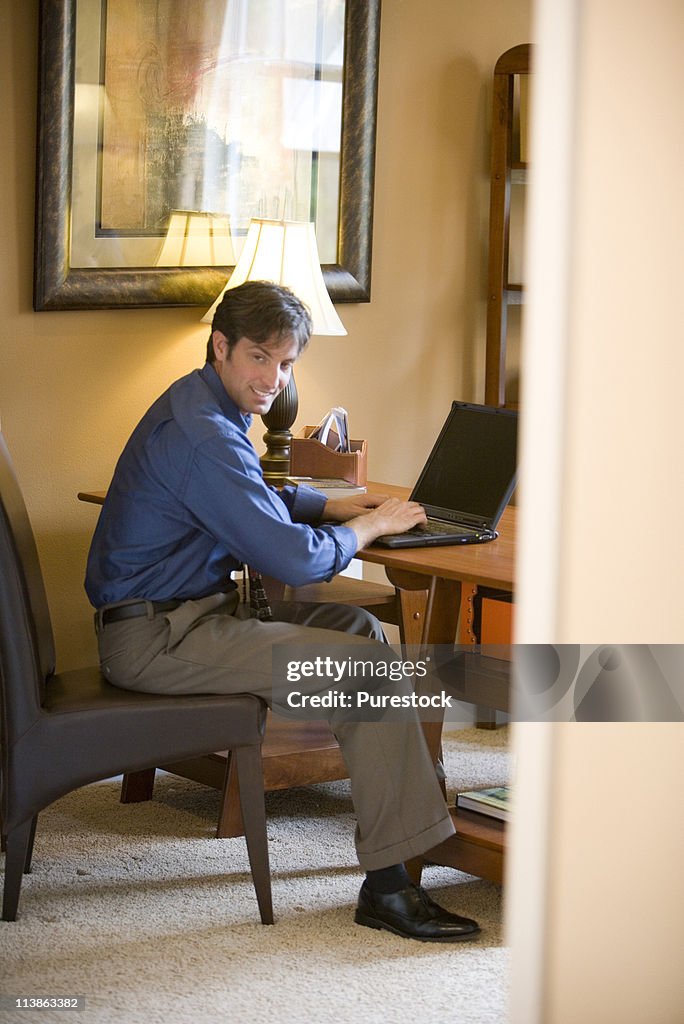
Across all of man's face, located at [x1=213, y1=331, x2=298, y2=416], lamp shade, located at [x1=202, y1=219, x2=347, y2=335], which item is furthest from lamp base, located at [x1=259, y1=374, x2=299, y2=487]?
man's face, located at [x1=213, y1=331, x2=298, y2=416]

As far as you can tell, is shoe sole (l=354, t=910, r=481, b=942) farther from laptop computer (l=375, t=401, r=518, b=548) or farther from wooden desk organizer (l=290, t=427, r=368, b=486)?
wooden desk organizer (l=290, t=427, r=368, b=486)

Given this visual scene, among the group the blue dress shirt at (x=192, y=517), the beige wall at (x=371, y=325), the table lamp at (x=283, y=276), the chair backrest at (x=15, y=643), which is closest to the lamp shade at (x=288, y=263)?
the table lamp at (x=283, y=276)

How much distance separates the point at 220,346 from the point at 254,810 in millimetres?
841

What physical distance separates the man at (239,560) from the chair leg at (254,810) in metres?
0.12

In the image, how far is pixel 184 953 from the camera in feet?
7.19

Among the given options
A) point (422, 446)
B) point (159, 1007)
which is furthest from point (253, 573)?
point (422, 446)

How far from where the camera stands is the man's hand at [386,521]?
238cm

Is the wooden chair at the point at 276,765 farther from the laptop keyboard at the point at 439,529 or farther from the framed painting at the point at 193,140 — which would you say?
the framed painting at the point at 193,140

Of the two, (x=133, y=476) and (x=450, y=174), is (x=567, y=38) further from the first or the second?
(x=450, y=174)

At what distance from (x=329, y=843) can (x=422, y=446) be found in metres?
1.33

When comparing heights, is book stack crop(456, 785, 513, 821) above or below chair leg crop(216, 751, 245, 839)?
above

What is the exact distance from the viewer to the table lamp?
299 cm

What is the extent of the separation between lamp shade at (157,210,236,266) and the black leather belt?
1.03 metres

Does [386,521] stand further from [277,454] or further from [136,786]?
[136,786]
